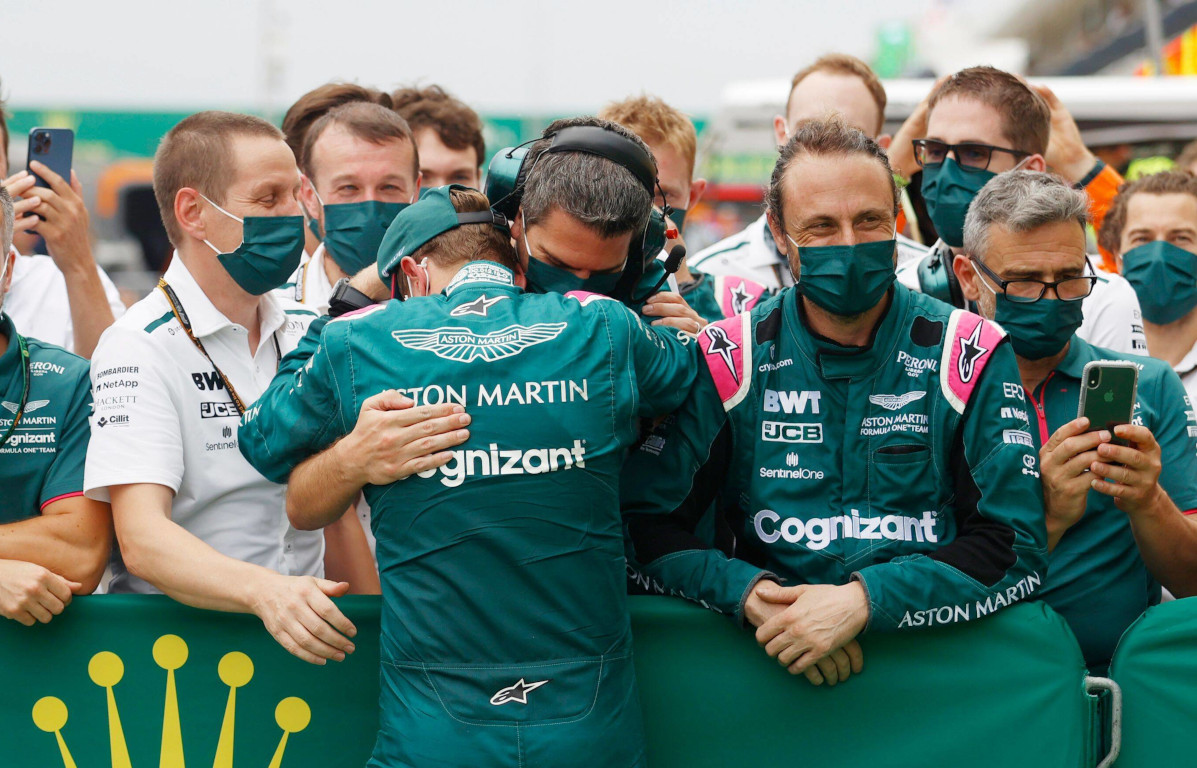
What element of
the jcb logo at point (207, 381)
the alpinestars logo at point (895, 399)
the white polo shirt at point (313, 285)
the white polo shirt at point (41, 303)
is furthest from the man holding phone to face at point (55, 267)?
the alpinestars logo at point (895, 399)

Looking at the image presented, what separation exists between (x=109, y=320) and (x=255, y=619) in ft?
5.49

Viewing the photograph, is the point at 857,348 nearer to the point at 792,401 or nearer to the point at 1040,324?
the point at 792,401

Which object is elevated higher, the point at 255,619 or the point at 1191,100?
the point at 1191,100

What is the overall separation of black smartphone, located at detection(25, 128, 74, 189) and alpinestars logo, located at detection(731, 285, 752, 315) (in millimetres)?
2303

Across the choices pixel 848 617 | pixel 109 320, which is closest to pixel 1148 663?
pixel 848 617

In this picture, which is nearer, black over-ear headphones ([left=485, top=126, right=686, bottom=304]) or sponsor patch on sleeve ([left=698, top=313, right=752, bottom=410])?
black over-ear headphones ([left=485, top=126, right=686, bottom=304])

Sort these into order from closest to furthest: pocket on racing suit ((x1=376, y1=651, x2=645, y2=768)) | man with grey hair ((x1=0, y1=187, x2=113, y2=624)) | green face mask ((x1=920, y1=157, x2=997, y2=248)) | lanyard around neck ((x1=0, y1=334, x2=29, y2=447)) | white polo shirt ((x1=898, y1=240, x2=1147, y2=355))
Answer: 1. pocket on racing suit ((x1=376, y1=651, x2=645, y2=768))
2. man with grey hair ((x1=0, y1=187, x2=113, y2=624))
3. lanyard around neck ((x1=0, y1=334, x2=29, y2=447))
4. white polo shirt ((x1=898, y1=240, x2=1147, y2=355))
5. green face mask ((x1=920, y1=157, x2=997, y2=248))

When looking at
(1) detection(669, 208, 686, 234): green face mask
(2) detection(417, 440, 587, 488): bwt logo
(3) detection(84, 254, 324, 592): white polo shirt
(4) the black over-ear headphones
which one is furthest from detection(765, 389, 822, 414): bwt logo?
(1) detection(669, 208, 686, 234): green face mask

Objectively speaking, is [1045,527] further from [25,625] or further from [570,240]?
[25,625]

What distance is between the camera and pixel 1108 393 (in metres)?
2.84

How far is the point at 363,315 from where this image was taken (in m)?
2.60

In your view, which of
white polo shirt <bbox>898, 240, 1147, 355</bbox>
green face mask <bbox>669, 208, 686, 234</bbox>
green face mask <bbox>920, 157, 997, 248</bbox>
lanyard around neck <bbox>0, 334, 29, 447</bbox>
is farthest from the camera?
green face mask <bbox>669, 208, 686, 234</bbox>

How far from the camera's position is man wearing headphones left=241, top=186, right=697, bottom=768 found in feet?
8.11

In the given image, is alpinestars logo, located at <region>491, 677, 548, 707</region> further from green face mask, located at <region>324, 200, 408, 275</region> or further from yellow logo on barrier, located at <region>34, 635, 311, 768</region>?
green face mask, located at <region>324, 200, 408, 275</region>
